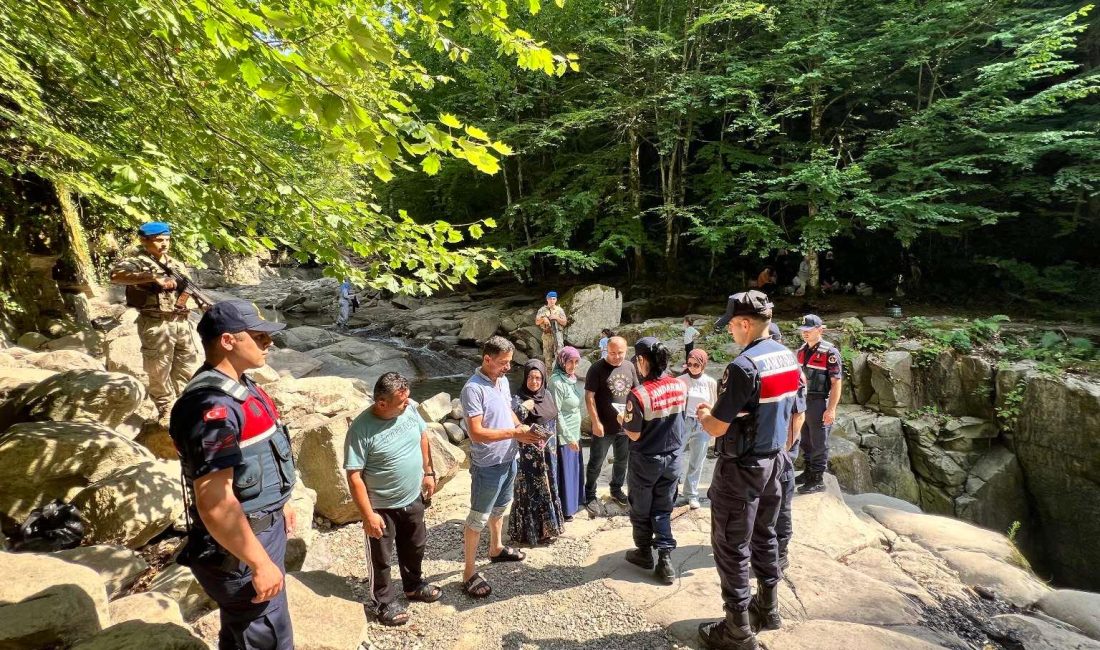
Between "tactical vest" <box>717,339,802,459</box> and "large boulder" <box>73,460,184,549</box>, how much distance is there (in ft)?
15.0

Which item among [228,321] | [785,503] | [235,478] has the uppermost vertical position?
[228,321]

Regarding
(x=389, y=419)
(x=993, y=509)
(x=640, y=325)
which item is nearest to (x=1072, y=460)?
(x=993, y=509)

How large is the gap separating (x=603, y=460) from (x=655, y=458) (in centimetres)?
156

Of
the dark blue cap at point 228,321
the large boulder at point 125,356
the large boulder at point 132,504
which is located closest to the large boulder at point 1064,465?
the dark blue cap at point 228,321

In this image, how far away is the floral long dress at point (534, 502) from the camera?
446 centimetres

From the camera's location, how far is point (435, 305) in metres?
19.7

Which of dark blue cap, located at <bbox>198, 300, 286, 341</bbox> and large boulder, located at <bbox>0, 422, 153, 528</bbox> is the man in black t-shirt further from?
large boulder, located at <bbox>0, 422, 153, 528</bbox>

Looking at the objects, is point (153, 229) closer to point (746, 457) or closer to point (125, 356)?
point (125, 356)

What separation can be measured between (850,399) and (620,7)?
12.5 m

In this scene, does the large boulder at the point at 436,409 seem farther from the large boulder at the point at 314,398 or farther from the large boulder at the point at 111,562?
the large boulder at the point at 111,562

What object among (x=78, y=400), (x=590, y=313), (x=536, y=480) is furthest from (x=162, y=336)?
(x=590, y=313)

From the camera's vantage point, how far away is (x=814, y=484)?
5.44 m

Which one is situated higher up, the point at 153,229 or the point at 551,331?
the point at 153,229

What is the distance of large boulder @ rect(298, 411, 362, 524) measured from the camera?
4930 mm
